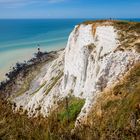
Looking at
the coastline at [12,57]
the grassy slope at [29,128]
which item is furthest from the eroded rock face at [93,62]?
the coastline at [12,57]

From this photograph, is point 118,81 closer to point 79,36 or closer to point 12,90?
point 79,36

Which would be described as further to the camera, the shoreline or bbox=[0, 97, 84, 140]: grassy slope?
the shoreline

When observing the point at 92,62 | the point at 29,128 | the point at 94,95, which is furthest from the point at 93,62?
the point at 29,128

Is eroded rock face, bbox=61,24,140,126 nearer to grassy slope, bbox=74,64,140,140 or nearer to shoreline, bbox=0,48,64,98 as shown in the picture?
grassy slope, bbox=74,64,140,140

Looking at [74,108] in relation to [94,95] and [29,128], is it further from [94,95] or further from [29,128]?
[29,128]

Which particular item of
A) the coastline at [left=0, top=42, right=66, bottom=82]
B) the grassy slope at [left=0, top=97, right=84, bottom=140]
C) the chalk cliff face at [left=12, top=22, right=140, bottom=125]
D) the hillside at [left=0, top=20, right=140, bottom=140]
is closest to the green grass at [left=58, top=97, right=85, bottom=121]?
the hillside at [left=0, top=20, right=140, bottom=140]

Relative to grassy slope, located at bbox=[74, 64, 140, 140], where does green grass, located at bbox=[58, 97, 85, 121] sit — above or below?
below

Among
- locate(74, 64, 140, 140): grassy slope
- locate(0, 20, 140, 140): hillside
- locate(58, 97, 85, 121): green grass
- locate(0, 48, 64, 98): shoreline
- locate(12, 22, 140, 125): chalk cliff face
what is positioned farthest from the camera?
locate(0, 48, 64, 98): shoreline

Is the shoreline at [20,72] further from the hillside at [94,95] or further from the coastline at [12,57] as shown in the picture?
the hillside at [94,95]

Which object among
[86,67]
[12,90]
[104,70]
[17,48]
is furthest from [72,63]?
[17,48]
